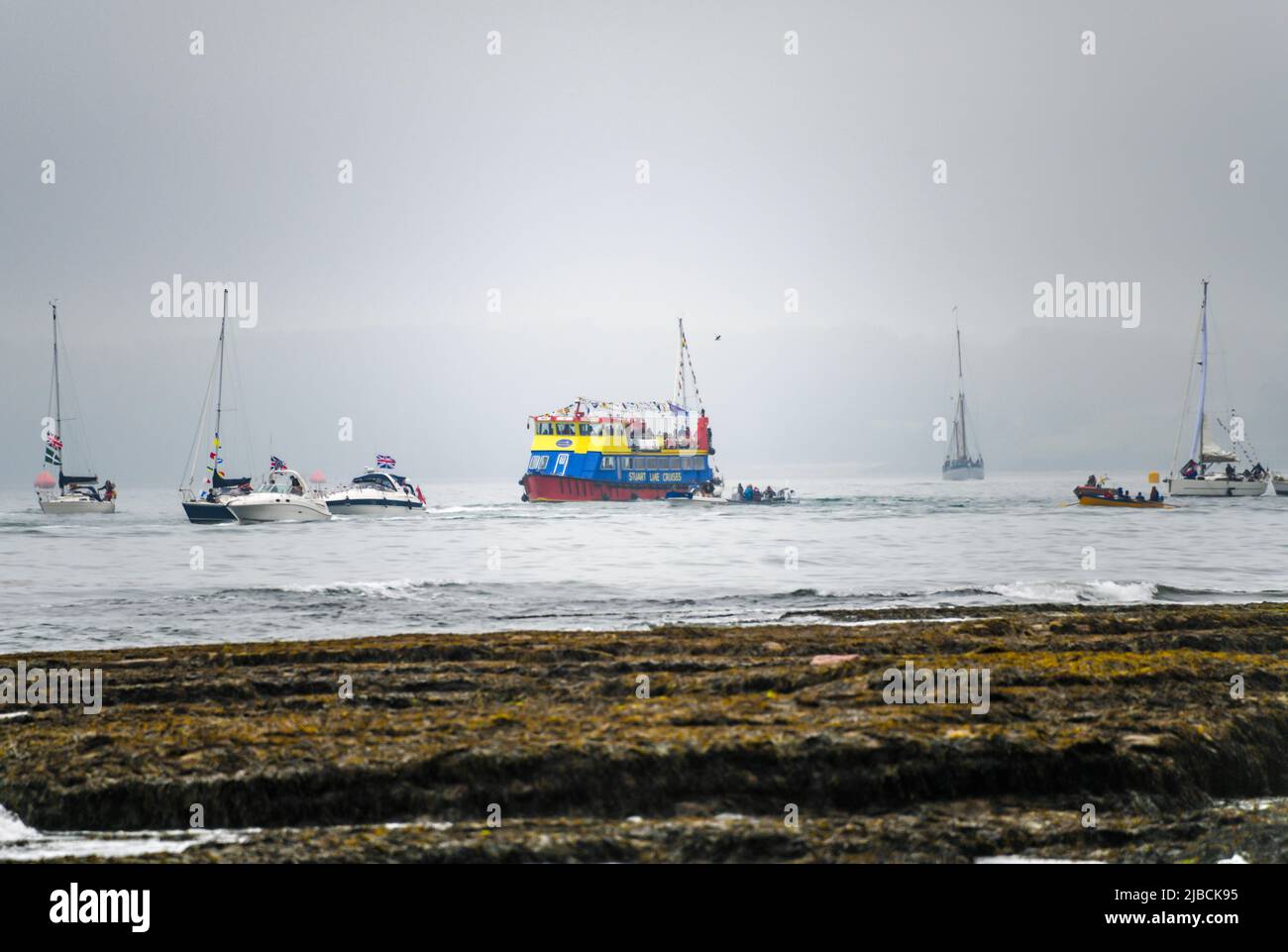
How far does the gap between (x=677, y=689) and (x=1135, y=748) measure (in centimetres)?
443

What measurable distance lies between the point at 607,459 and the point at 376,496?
921 inches

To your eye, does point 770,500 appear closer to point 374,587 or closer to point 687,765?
point 374,587

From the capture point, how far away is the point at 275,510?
66438 millimetres

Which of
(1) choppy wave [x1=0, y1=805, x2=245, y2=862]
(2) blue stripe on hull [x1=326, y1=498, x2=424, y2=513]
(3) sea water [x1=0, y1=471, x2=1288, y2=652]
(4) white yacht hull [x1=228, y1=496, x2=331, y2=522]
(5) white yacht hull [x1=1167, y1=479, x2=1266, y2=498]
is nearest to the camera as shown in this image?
(1) choppy wave [x1=0, y1=805, x2=245, y2=862]

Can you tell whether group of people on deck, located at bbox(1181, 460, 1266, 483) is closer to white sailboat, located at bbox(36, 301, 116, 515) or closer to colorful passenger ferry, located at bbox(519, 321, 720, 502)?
colorful passenger ferry, located at bbox(519, 321, 720, 502)

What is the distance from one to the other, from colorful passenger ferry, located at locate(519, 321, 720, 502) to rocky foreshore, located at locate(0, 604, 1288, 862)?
271ft

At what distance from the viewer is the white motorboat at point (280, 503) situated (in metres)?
65.6

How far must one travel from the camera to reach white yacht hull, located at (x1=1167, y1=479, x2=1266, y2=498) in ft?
286

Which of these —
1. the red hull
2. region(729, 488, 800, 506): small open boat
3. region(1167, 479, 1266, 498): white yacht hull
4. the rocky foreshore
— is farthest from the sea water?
the red hull

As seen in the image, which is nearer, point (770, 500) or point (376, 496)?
point (376, 496)

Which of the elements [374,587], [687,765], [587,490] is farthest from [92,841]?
[587,490]

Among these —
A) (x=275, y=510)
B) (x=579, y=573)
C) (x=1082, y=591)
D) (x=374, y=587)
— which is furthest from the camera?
(x=275, y=510)
